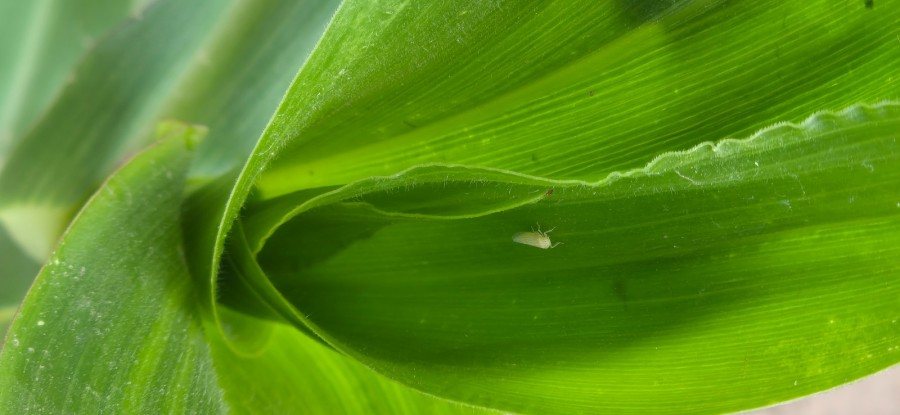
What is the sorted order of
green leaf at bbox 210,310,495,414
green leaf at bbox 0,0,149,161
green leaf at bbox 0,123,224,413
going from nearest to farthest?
green leaf at bbox 0,123,224,413 → green leaf at bbox 210,310,495,414 → green leaf at bbox 0,0,149,161

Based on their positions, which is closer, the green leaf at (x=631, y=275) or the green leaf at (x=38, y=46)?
the green leaf at (x=631, y=275)

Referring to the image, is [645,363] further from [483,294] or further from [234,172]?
[234,172]

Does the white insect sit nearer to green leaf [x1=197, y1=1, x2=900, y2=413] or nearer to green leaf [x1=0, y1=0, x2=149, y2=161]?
green leaf [x1=197, y1=1, x2=900, y2=413]

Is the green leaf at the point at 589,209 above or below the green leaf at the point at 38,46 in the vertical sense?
below

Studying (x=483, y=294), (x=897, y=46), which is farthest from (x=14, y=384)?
(x=897, y=46)

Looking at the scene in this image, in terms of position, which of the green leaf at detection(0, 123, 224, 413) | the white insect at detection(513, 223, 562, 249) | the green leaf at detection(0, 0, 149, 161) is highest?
the green leaf at detection(0, 0, 149, 161)

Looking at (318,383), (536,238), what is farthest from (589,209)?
(318,383)

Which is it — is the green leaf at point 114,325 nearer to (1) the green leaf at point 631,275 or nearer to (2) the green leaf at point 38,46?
(1) the green leaf at point 631,275

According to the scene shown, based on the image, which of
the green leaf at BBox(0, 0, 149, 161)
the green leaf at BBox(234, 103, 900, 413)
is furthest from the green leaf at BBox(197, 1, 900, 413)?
the green leaf at BBox(0, 0, 149, 161)

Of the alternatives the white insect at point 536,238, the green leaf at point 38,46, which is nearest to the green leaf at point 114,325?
the white insect at point 536,238
